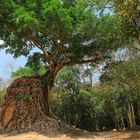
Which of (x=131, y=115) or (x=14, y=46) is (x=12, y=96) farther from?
(x=131, y=115)

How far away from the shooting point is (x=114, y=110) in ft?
95.0

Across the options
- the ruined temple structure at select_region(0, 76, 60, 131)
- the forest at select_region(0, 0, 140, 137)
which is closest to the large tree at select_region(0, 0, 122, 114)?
the forest at select_region(0, 0, 140, 137)

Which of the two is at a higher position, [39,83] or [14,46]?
[14,46]

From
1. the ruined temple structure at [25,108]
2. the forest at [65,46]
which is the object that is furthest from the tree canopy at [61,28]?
the ruined temple structure at [25,108]

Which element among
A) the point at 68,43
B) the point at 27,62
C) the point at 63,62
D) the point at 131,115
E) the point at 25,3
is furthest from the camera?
the point at 131,115

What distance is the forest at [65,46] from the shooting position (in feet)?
46.1

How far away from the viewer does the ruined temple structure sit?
Result: 17938 millimetres

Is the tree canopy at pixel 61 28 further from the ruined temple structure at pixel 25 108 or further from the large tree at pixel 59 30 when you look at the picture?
the ruined temple structure at pixel 25 108

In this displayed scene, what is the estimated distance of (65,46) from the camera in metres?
18.6

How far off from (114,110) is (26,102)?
38.7 ft

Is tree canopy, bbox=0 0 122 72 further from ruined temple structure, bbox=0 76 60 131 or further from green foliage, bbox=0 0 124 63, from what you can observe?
ruined temple structure, bbox=0 76 60 131

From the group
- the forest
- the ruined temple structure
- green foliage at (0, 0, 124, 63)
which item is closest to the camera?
the forest

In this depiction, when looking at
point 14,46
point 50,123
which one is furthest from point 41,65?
point 50,123

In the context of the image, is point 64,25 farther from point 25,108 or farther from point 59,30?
point 25,108
